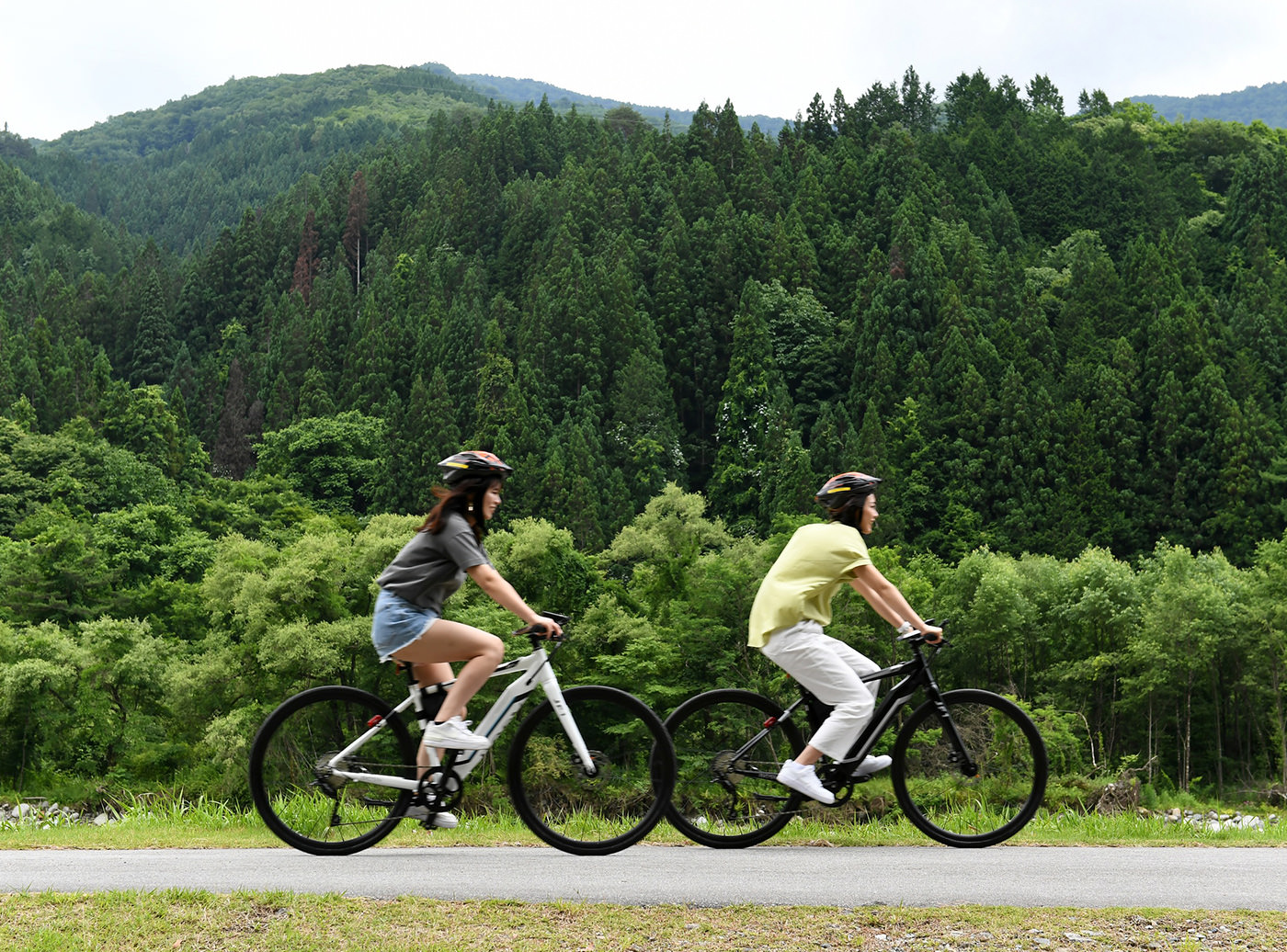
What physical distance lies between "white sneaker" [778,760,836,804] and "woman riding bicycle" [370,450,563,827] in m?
1.76

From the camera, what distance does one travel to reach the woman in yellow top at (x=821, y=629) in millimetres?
7570

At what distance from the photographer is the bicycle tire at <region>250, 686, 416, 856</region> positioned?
24.3ft

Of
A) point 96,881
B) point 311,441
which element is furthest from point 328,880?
point 311,441

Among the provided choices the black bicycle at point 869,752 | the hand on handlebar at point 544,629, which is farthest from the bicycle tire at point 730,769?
the hand on handlebar at point 544,629

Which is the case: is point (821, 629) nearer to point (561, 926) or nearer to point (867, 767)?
point (867, 767)

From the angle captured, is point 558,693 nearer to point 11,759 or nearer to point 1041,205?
point 11,759

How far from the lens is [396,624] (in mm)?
7098

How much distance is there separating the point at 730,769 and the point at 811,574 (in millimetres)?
1417

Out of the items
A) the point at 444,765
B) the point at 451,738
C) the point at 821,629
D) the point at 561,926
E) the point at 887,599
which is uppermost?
the point at 887,599

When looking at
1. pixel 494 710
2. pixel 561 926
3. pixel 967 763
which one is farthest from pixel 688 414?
pixel 561 926

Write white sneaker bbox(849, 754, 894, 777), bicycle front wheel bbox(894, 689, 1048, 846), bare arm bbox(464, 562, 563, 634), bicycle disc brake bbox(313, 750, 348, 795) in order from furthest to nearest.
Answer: bicycle front wheel bbox(894, 689, 1048, 846) → white sneaker bbox(849, 754, 894, 777) → bicycle disc brake bbox(313, 750, 348, 795) → bare arm bbox(464, 562, 563, 634)

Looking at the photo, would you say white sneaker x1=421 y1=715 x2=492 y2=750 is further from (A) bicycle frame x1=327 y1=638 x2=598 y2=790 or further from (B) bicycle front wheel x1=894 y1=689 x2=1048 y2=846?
(B) bicycle front wheel x1=894 y1=689 x2=1048 y2=846

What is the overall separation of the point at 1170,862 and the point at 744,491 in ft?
283

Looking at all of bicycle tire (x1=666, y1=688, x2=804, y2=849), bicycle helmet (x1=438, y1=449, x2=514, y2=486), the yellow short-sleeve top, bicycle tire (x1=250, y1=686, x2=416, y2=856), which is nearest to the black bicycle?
bicycle tire (x1=666, y1=688, x2=804, y2=849)
